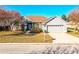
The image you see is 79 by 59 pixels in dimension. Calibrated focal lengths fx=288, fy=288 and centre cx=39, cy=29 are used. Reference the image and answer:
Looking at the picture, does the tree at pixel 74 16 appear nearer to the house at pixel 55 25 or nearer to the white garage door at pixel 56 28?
the house at pixel 55 25

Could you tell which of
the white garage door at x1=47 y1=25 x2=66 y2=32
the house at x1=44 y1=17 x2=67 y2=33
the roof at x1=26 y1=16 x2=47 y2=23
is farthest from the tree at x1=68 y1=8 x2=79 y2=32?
the roof at x1=26 y1=16 x2=47 y2=23

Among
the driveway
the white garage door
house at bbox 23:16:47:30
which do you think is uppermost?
house at bbox 23:16:47:30

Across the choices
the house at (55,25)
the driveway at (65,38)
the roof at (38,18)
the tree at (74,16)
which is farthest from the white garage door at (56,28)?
the tree at (74,16)

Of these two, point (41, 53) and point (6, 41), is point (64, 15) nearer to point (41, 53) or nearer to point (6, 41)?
point (41, 53)

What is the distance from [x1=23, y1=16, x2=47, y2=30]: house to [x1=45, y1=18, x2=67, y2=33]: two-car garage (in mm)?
186

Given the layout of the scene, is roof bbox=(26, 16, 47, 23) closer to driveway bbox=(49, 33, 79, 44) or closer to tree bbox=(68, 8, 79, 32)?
driveway bbox=(49, 33, 79, 44)

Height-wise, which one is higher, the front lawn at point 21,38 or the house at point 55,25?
the house at point 55,25

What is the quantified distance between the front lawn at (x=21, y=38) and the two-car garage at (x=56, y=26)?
24 cm

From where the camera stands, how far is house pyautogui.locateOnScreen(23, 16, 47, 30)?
27.0 ft

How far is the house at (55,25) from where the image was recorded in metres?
8.32

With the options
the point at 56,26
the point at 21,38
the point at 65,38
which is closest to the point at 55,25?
the point at 56,26

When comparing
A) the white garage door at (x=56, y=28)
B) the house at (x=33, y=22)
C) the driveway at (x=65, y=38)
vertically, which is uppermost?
the house at (x=33, y=22)

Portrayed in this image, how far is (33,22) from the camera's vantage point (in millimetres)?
8344

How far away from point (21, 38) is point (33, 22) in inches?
23.0
